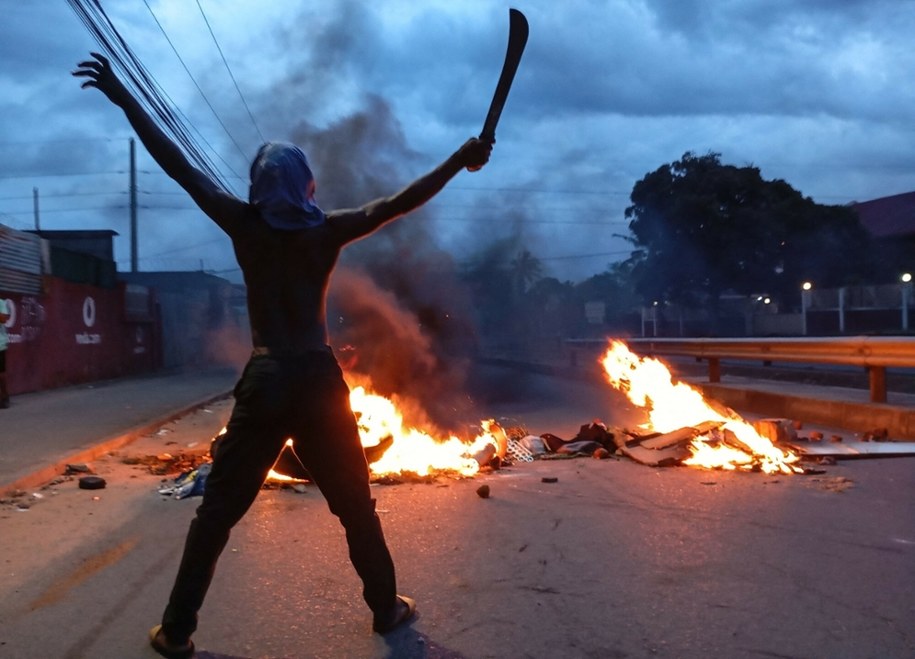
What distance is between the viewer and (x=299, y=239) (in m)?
3.53

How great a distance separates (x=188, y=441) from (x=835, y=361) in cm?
789

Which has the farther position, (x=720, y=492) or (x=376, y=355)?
(x=376, y=355)

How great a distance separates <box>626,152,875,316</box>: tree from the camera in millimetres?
36719

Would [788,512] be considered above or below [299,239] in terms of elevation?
below

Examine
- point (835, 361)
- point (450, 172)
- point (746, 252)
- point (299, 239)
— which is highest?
A: point (746, 252)

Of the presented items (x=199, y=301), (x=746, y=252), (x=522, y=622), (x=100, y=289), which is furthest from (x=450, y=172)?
(x=199, y=301)

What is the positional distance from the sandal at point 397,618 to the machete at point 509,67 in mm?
1970

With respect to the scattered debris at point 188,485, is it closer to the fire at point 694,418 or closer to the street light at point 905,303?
the fire at point 694,418

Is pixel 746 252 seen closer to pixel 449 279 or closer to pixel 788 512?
pixel 449 279

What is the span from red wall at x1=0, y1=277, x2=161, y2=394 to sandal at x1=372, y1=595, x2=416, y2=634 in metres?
15.7

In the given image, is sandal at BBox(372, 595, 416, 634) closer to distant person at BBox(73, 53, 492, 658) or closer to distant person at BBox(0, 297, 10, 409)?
distant person at BBox(73, 53, 492, 658)

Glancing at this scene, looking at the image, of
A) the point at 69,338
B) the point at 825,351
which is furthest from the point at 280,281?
the point at 69,338

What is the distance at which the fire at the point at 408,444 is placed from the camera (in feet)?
24.5

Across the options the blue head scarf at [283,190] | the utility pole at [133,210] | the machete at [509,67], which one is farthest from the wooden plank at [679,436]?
the utility pole at [133,210]
